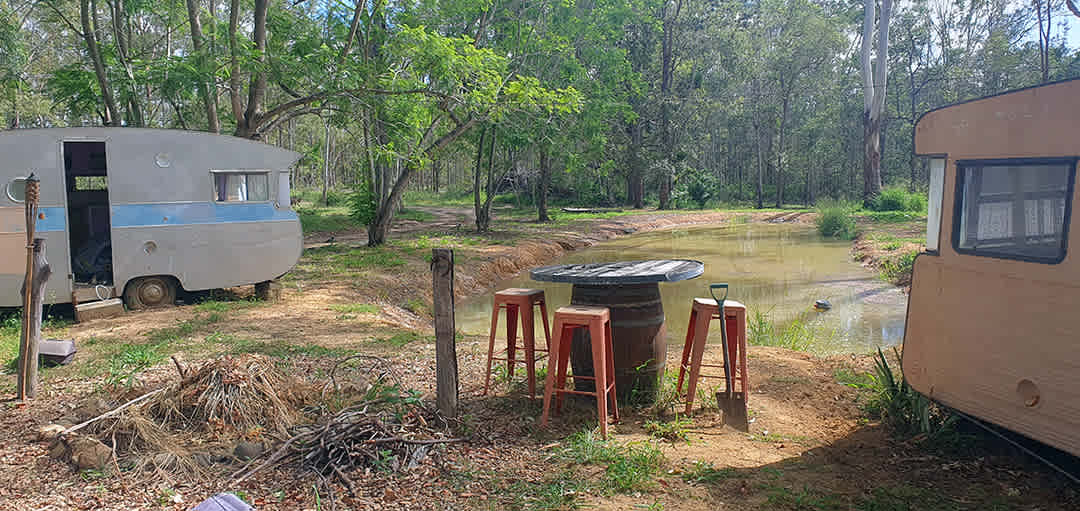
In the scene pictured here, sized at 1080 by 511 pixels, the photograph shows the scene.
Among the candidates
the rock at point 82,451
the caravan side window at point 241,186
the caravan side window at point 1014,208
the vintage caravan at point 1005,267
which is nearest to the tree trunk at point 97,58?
the caravan side window at point 241,186

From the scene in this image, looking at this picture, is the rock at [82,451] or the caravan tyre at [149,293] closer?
the rock at [82,451]

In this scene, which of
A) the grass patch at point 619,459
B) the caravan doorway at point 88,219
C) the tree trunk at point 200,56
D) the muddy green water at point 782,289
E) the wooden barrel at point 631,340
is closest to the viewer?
the grass patch at point 619,459

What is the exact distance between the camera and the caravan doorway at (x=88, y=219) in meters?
9.66

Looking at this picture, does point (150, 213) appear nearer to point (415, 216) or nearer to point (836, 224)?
point (836, 224)

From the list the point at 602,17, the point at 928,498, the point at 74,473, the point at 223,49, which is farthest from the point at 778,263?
the point at 74,473

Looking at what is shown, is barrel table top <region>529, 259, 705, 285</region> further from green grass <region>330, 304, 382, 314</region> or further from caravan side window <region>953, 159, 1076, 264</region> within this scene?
green grass <region>330, 304, 382, 314</region>

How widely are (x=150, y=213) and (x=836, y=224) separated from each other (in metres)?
20.4

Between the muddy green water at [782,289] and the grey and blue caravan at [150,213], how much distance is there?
336 centimetres

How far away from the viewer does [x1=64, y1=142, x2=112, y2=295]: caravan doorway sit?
9.66 meters

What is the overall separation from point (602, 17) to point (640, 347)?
66.0ft

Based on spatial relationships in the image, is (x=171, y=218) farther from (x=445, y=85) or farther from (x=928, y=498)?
(x=928, y=498)

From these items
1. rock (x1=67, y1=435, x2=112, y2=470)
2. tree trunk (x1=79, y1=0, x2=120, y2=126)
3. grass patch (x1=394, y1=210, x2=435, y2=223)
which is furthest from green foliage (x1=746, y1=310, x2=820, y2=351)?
grass patch (x1=394, y1=210, x2=435, y2=223)

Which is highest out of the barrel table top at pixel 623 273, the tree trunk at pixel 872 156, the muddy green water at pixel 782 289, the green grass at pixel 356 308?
the tree trunk at pixel 872 156

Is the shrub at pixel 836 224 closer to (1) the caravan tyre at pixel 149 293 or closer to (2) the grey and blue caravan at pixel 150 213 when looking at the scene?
(2) the grey and blue caravan at pixel 150 213
